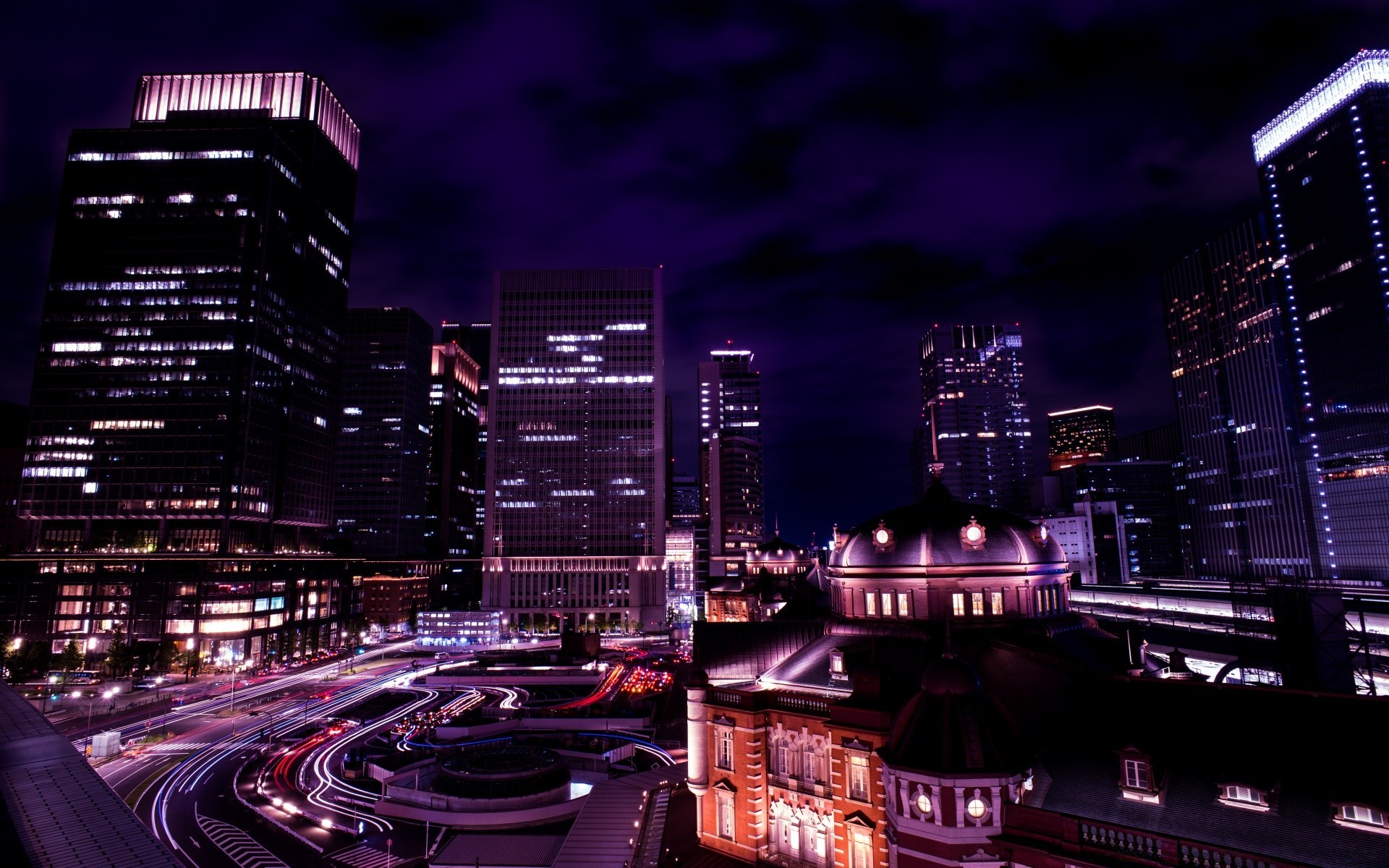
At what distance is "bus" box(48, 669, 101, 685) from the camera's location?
100 m

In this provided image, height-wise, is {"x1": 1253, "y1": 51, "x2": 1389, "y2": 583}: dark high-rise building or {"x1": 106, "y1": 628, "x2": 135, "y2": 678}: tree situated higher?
{"x1": 1253, "y1": 51, "x2": 1389, "y2": 583}: dark high-rise building

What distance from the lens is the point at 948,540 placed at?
4153 cm

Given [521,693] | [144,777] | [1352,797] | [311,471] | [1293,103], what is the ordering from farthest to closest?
[311,471], [1293,103], [521,693], [144,777], [1352,797]

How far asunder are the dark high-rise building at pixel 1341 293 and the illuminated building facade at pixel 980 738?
11624 cm

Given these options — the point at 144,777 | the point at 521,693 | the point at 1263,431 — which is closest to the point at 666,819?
the point at 144,777

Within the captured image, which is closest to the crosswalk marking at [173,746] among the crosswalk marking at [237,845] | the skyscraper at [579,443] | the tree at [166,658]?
the crosswalk marking at [237,845]

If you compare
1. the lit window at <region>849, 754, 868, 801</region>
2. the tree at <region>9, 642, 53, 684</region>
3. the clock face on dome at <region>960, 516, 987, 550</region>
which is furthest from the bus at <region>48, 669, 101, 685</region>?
the clock face on dome at <region>960, 516, 987, 550</region>

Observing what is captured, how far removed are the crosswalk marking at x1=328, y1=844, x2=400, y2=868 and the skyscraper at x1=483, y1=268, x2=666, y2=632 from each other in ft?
384

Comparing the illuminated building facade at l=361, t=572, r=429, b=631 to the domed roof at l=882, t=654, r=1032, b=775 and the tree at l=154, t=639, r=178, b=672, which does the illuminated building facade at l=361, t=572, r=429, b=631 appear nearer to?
the tree at l=154, t=639, r=178, b=672

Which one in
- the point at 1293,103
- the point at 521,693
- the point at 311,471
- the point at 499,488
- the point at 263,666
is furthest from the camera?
the point at 499,488

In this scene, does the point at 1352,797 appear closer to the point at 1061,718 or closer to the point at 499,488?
the point at 1061,718

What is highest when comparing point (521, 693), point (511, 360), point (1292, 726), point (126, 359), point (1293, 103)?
point (1293, 103)

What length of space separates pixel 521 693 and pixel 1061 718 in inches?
3129

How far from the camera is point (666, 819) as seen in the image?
4388 centimetres
